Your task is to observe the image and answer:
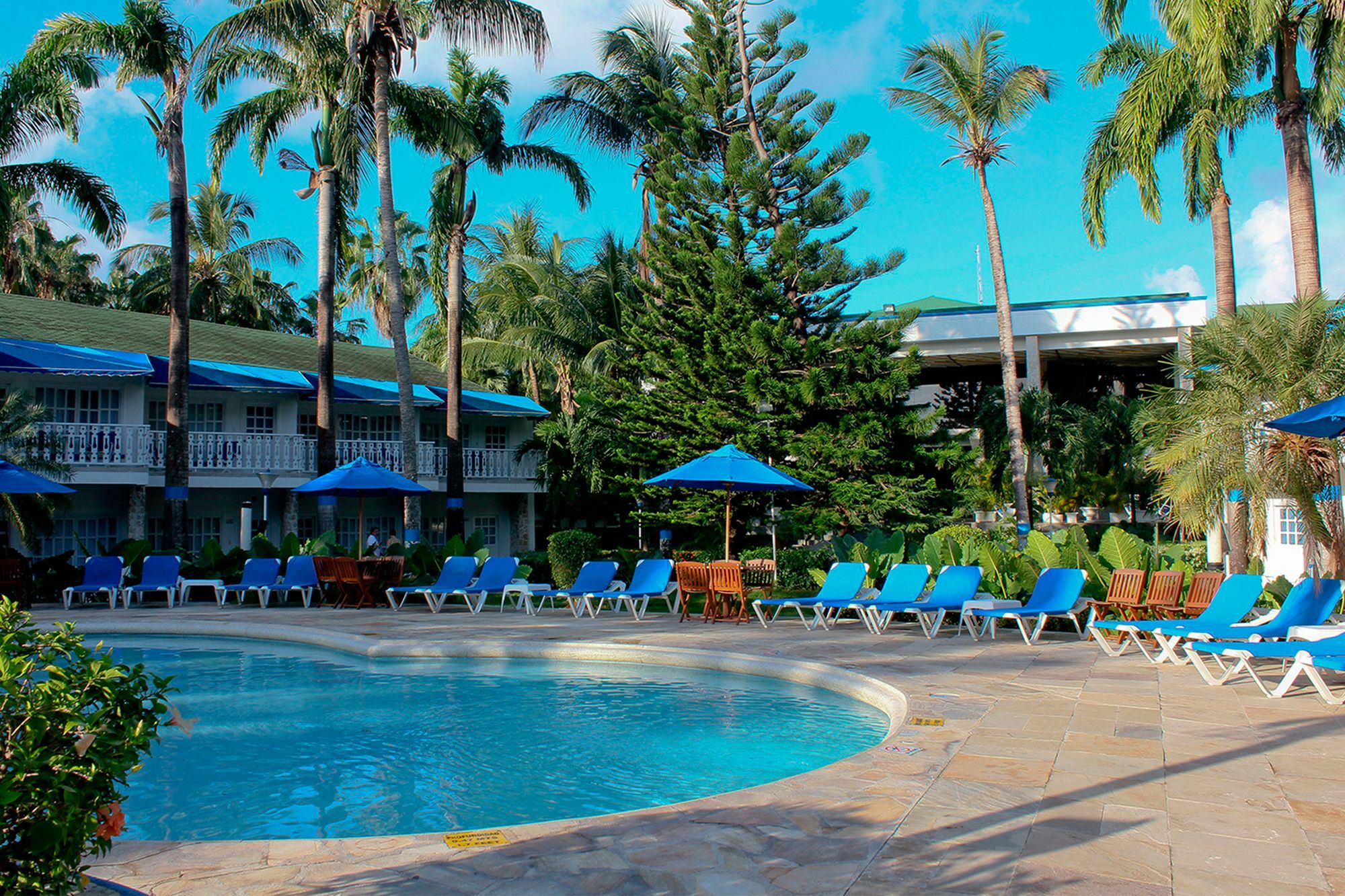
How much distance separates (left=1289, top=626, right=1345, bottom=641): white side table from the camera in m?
8.16

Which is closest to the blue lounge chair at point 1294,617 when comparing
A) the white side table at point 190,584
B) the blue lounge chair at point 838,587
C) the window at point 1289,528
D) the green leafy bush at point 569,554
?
the blue lounge chair at point 838,587

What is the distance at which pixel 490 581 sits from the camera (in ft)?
51.4

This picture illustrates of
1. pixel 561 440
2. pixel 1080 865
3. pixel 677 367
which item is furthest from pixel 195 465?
pixel 1080 865

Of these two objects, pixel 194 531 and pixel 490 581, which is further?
pixel 194 531

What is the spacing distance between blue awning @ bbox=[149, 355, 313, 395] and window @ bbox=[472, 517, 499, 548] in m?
6.46

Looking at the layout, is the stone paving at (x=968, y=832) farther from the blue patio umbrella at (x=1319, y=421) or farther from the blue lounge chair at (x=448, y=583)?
the blue lounge chair at (x=448, y=583)

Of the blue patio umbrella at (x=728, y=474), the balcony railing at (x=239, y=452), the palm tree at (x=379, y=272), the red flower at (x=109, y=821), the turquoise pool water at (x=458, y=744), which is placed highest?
the palm tree at (x=379, y=272)

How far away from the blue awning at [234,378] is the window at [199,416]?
936mm

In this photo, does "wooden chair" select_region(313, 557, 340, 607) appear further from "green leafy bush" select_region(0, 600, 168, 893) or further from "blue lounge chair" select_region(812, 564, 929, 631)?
"green leafy bush" select_region(0, 600, 168, 893)

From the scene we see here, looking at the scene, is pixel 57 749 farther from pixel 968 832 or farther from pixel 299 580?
pixel 299 580

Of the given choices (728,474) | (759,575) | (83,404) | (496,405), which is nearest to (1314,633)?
(728,474)

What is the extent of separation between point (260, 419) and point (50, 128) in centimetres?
732

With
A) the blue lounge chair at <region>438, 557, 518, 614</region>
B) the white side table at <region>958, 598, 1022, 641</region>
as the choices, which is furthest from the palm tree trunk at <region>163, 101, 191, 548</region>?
the white side table at <region>958, 598, 1022, 641</region>

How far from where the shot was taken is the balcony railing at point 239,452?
774 inches
